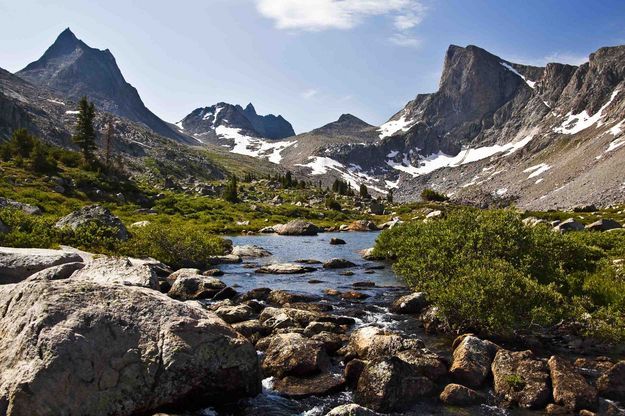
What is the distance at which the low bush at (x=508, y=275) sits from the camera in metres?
19.7

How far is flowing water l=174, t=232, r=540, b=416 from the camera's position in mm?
13969

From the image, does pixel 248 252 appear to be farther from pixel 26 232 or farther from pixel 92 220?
pixel 26 232

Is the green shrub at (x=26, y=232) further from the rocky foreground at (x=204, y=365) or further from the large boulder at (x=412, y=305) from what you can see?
the large boulder at (x=412, y=305)

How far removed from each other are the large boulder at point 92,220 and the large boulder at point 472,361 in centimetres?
3405

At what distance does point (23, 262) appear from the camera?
22453 mm

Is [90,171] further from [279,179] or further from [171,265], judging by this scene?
[279,179]

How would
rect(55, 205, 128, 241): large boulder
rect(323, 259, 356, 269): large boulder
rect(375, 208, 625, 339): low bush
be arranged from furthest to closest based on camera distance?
1. rect(323, 259, 356, 269): large boulder
2. rect(55, 205, 128, 241): large boulder
3. rect(375, 208, 625, 339): low bush

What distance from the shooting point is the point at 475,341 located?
17656mm

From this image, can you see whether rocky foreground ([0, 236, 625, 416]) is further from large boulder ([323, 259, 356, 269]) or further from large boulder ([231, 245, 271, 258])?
large boulder ([231, 245, 271, 258])

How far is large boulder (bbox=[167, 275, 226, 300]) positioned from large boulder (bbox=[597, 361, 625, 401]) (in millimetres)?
21962

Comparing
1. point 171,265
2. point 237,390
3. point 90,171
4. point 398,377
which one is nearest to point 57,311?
point 237,390

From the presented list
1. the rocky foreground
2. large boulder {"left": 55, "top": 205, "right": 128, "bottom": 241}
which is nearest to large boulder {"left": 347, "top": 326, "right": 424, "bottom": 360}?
the rocky foreground

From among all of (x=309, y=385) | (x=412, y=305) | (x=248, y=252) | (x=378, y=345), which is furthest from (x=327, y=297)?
(x=248, y=252)

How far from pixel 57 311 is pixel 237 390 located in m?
6.04
